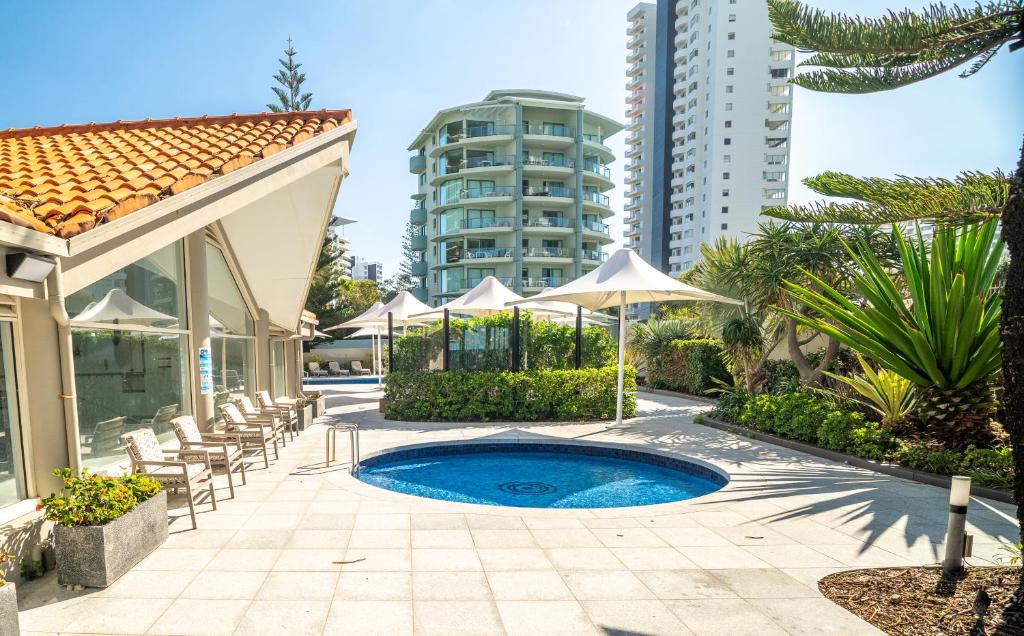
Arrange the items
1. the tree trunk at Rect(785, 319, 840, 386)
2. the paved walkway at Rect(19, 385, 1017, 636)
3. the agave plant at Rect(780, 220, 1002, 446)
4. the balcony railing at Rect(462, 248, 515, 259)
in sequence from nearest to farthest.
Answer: the paved walkway at Rect(19, 385, 1017, 636) → the agave plant at Rect(780, 220, 1002, 446) → the tree trunk at Rect(785, 319, 840, 386) → the balcony railing at Rect(462, 248, 515, 259)

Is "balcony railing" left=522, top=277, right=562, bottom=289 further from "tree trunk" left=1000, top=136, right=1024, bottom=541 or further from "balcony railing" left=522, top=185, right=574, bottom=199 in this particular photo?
"tree trunk" left=1000, top=136, right=1024, bottom=541

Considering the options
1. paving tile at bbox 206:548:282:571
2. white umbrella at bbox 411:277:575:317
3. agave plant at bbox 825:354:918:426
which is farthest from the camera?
white umbrella at bbox 411:277:575:317

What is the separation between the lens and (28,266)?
3.35 metres

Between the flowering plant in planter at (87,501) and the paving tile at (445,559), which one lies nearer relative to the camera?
the flowering plant in planter at (87,501)

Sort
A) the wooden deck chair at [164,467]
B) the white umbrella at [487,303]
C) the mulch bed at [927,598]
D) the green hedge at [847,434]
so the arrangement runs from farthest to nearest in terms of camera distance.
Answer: the white umbrella at [487,303], the green hedge at [847,434], the wooden deck chair at [164,467], the mulch bed at [927,598]

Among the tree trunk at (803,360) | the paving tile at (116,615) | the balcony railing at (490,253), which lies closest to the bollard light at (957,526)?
the paving tile at (116,615)

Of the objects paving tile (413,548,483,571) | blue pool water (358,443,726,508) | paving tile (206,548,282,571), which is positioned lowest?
blue pool water (358,443,726,508)

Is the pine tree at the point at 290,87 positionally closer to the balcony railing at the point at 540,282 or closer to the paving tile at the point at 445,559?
the balcony railing at the point at 540,282

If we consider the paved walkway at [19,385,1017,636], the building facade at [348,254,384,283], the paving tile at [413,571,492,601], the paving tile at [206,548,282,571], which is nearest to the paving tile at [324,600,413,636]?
the paved walkway at [19,385,1017,636]

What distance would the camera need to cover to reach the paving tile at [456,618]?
11.1 ft

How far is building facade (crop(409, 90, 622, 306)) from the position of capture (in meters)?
45.2

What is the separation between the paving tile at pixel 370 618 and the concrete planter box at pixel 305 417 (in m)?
7.91

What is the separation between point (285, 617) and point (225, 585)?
81 cm

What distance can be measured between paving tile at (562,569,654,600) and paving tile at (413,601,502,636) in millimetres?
723
